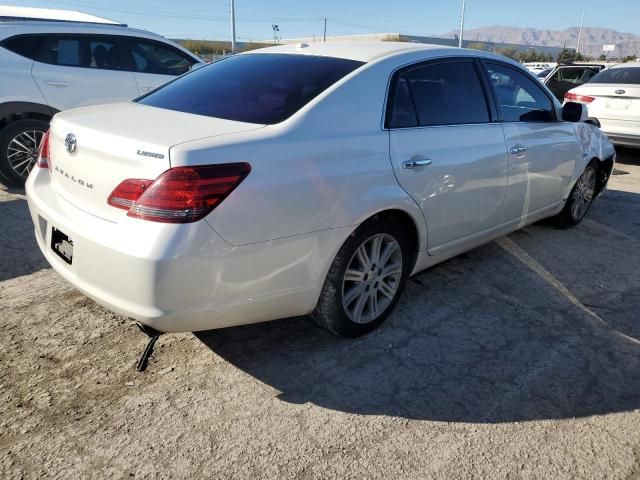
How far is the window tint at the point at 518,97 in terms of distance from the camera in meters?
3.79

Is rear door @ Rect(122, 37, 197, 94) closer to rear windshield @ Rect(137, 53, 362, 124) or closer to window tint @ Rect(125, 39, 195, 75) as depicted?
window tint @ Rect(125, 39, 195, 75)

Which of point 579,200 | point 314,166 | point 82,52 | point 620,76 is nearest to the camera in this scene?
point 314,166

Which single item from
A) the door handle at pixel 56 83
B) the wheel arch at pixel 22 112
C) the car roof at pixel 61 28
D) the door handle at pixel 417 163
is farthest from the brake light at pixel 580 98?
the wheel arch at pixel 22 112

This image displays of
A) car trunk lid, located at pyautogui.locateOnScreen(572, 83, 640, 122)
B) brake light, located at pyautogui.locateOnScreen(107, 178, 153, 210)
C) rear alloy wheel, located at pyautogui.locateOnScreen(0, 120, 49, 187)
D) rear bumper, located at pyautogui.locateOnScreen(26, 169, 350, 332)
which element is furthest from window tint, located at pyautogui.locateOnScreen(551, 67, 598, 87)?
brake light, located at pyautogui.locateOnScreen(107, 178, 153, 210)

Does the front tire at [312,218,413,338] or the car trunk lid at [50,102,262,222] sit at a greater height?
the car trunk lid at [50,102,262,222]

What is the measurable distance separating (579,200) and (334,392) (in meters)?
3.78

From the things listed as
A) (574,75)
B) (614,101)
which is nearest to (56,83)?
(614,101)

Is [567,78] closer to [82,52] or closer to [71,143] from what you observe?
[82,52]

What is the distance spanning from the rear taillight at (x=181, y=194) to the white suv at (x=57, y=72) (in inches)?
171

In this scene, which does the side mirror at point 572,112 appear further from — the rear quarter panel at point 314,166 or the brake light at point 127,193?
the brake light at point 127,193

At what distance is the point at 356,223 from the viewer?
2.63m

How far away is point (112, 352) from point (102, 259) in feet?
2.59

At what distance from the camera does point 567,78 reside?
13.1 metres

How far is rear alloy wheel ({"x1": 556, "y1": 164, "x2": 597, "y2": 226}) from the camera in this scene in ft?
16.5
